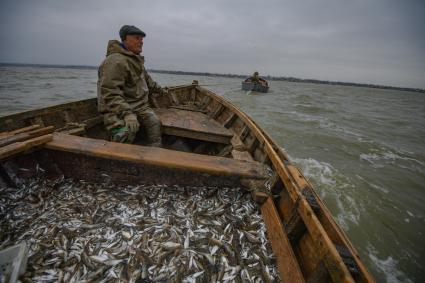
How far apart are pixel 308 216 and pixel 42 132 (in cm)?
419

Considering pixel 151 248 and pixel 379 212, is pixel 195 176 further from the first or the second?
pixel 379 212

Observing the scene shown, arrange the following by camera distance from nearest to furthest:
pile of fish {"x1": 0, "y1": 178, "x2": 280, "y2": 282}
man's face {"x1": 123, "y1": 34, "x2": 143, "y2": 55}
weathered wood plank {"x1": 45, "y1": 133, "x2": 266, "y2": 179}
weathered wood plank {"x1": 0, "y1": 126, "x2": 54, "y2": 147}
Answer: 1. pile of fish {"x1": 0, "y1": 178, "x2": 280, "y2": 282}
2. weathered wood plank {"x1": 0, "y1": 126, "x2": 54, "y2": 147}
3. weathered wood plank {"x1": 45, "y1": 133, "x2": 266, "y2": 179}
4. man's face {"x1": 123, "y1": 34, "x2": 143, "y2": 55}

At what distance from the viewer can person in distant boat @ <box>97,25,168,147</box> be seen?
436 centimetres

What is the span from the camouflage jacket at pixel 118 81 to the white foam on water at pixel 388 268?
654 centimetres

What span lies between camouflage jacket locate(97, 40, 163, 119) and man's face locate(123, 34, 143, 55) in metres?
0.13

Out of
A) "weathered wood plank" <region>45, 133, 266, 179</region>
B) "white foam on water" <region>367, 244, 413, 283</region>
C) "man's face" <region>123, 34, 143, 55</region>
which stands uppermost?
"man's face" <region>123, 34, 143, 55</region>

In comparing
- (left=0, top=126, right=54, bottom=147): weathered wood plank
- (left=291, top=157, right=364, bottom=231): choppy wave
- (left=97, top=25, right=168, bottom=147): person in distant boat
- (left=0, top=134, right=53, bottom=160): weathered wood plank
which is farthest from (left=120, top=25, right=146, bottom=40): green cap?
(left=291, top=157, right=364, bottom=231): choppy wave

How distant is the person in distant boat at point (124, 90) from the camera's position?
4363 millimetres

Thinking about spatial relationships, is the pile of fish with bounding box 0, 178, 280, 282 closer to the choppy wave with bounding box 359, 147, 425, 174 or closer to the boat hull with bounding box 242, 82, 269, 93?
the choppy wave with bounding box 359, 147, 425, 174

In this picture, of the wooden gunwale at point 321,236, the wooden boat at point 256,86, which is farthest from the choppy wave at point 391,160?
the wooden boat at point 256,86

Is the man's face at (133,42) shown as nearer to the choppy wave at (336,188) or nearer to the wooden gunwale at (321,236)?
the wooden gunwale at (321,236)

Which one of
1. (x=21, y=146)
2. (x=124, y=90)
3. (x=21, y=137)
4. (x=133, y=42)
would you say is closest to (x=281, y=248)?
(x=21, y=146)

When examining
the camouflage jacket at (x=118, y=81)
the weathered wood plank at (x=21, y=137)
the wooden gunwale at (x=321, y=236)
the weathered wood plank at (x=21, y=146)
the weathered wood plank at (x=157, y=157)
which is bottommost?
the wooden gunwale at (x=321, y=236)

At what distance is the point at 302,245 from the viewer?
2.76 metres
